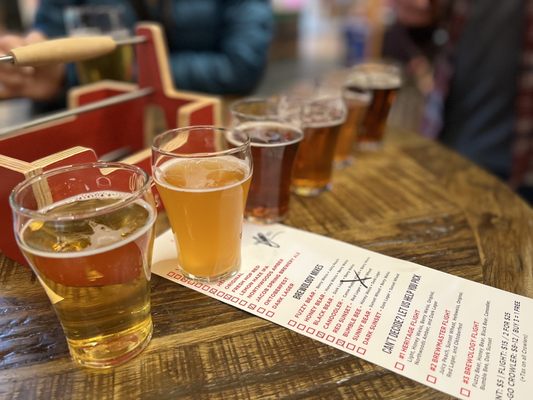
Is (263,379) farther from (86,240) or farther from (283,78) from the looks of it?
(283,78)

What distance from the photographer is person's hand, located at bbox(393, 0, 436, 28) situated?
1.83 m

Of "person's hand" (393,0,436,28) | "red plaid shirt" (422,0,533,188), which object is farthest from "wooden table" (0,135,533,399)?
"person's hand" (393,0,436,28)

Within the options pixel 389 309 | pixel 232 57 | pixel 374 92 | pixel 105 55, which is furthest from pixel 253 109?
pixel 232 57

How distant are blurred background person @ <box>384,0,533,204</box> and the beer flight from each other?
3.74 feet

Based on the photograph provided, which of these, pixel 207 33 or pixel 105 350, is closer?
pixel 105 350

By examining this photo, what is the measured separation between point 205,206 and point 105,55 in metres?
0.86

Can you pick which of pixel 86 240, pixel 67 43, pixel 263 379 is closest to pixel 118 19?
pixel 67 43

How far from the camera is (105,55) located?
1.25 m

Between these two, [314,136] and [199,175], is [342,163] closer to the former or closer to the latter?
[314,136]

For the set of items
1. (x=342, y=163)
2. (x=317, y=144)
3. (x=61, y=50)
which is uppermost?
(x=61, y=50)

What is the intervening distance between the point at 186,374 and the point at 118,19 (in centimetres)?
136

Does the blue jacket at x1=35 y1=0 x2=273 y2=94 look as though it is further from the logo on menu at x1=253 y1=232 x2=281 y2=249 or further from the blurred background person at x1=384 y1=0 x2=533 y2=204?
the logo on menu at x1=253 y1=232 x2=281 y2=249

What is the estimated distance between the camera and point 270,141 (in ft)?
2.60

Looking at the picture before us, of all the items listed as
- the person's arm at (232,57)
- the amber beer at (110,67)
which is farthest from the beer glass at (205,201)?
the person's arm at (232,57)
